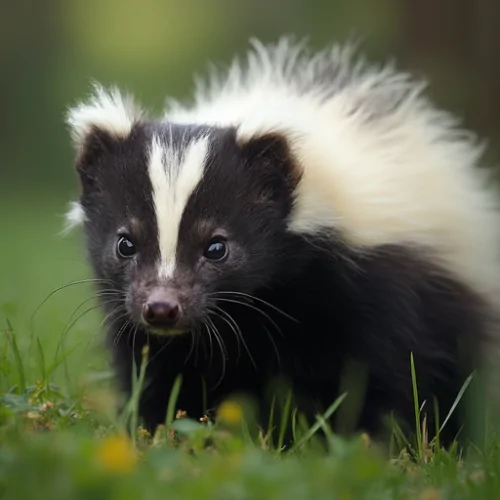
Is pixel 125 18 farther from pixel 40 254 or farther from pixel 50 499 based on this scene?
pixel 50 499

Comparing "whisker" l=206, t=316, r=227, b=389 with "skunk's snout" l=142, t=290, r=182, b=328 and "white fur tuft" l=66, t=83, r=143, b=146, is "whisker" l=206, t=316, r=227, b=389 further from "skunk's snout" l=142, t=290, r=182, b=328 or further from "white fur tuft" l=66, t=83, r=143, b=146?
"white fur tuft" l=66, t=83, r=143, b=146

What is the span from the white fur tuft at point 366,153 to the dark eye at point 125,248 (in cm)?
79

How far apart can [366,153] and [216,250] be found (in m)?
1.36

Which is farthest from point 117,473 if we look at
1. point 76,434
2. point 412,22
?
point 412,22

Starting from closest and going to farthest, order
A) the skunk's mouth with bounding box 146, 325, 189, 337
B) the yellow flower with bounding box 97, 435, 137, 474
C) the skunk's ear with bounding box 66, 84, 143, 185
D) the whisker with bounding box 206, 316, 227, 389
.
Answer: the yellow flower with bounding box 97, 435, 137, 474 < the skunk's mouth with bounding box 146, 325, 189, 337 < the whisker with bounding box 206, 316, 227, 389 < the skunk's ear with bounding box 66, 84, 143, 185

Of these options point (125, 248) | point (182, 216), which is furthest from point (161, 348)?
point (182, 216)

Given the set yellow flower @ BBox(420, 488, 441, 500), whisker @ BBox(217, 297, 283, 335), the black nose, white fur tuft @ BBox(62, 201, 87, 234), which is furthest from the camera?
white fur tuft @ BBox(62, 201, 87, 234)

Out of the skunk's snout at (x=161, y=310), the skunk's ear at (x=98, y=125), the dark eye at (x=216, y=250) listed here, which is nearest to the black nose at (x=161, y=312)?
the skunk's snout at (x=161, y=310)

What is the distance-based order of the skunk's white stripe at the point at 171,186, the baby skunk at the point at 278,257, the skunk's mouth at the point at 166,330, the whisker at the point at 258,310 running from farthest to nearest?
the whisker at the point at 258,310 → the baby skunk at the point at 278,257 → the skunk's white stripe at the point at 171,186 → the skunk's mouth at the point at 166,330

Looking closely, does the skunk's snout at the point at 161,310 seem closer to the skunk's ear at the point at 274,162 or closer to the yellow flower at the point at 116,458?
the skunk's ear at the point at 274,162

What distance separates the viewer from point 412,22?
52.8ft

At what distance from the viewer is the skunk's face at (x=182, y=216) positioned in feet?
18.8

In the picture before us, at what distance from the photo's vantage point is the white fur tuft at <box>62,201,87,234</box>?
21.7ft

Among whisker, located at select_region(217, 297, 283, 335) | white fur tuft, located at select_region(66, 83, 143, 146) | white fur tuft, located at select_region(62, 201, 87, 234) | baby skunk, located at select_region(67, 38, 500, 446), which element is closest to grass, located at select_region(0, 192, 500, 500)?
baby skunk, located at select_region(67, 38, 500, 446)
